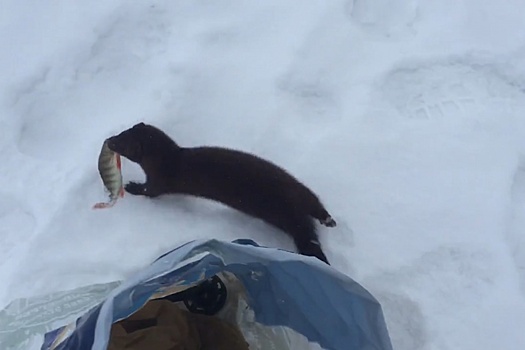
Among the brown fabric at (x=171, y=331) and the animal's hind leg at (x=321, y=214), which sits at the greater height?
the animal's hind leg at (x=321, y=214)

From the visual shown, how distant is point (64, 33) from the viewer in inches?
66.1

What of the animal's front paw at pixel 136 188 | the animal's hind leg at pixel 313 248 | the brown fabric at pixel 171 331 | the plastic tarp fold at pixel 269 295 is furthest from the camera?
the animal's front paw at pixel 136 188

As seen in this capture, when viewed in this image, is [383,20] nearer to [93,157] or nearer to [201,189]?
[201,189]

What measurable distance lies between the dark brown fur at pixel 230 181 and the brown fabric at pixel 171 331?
230mm

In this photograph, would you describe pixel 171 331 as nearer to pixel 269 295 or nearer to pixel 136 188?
pixel 269 295

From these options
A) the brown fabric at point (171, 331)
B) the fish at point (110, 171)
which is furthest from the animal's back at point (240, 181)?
the brown fabric at point (171, 331)

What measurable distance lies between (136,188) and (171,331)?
1.22 feet

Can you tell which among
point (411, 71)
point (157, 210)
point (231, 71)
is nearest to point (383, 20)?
point (411, 71)

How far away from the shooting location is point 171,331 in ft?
3.95

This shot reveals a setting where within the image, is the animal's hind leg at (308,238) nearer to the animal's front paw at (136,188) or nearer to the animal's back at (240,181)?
the animal's back at (240,181)

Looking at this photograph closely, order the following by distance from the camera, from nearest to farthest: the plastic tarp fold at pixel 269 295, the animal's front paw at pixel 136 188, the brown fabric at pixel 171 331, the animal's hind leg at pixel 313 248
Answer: the plastic tarp fold at pixel 269 295 → the brown fabric at pixel 171 331 → the animal's hind leg at pixel 313 248 → the animal's front paw at pixel 136 188

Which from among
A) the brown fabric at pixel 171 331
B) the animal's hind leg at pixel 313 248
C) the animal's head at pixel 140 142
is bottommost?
the brown fabric at pixel 171 331

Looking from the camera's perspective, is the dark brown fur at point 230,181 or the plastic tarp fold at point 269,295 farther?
the dark brown fur at point 230,181

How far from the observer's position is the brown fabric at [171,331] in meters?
1.18
